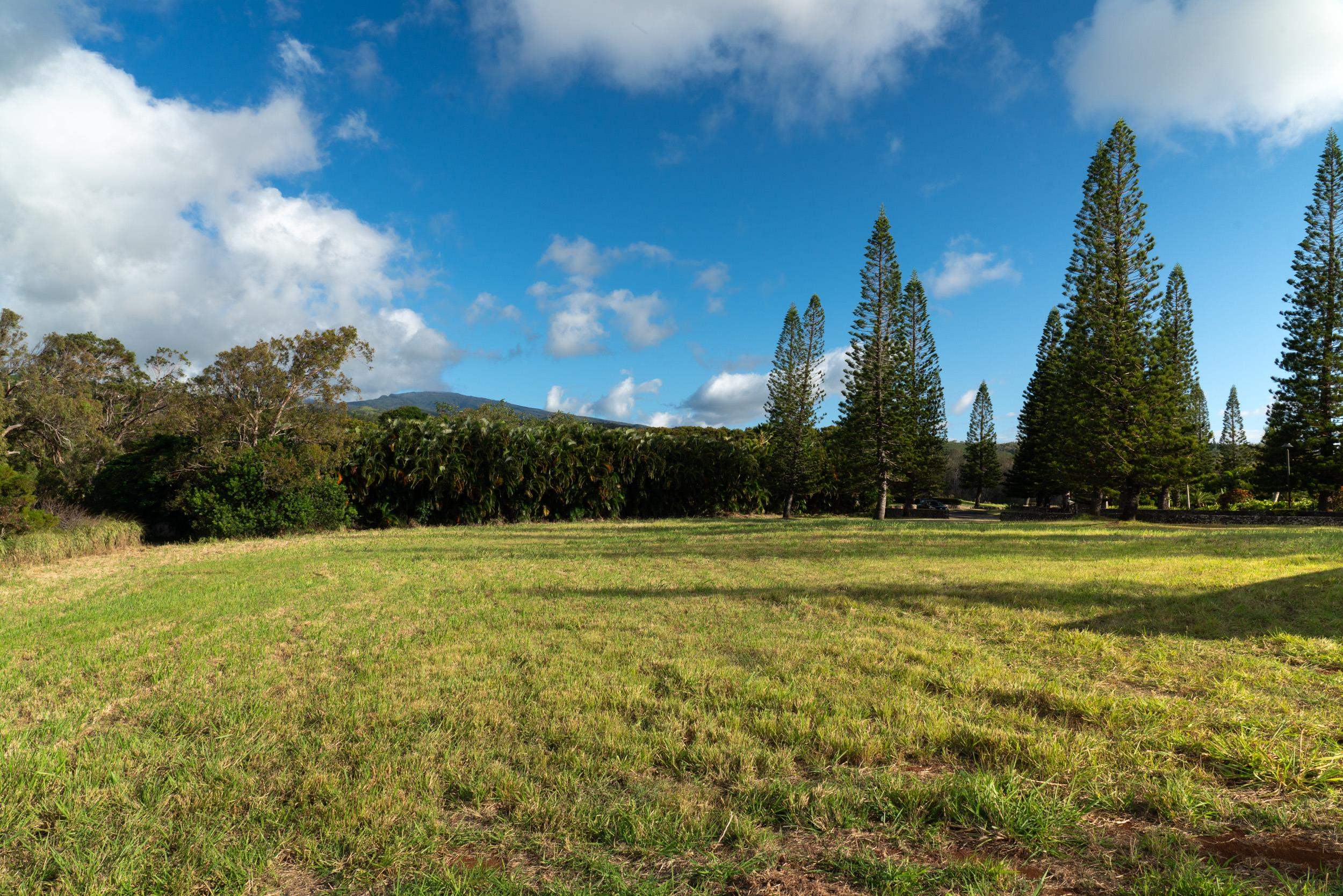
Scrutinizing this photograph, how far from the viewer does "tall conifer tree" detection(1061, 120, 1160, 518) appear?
17.6 m

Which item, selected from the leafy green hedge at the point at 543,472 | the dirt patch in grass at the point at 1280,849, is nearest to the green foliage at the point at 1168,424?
the leafy green hedge at the point at 543,472

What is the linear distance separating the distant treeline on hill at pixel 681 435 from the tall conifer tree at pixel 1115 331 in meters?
0.05

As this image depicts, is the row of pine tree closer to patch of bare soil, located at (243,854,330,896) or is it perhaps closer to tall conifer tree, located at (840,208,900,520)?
tall conifer tree, located at (840,208,900,520)

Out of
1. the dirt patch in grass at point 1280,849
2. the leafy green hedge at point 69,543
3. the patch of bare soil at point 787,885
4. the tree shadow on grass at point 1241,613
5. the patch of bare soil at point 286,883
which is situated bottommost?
the leafy green hedge at point 69,543

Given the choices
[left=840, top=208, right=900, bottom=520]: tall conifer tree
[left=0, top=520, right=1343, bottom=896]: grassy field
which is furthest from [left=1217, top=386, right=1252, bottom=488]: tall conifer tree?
[left=0, top=520, right=1343, bottom=896]: grassy field

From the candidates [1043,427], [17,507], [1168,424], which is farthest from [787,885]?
[1043,427]

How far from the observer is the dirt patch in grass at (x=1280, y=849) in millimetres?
1681

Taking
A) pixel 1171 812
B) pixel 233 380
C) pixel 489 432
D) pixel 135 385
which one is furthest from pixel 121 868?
pixel 135 385

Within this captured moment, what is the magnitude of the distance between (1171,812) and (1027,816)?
492 millimetres

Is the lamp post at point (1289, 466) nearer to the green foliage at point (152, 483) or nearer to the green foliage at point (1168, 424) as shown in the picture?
the green foliage at point (1168, 424)

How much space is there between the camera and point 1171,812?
1.93 meters

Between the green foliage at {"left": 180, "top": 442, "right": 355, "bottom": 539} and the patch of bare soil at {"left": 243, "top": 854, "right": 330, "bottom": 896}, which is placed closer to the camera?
the patch of bare soil at {"left": 243, "top": 854, "right": 330, "bottom": 896}

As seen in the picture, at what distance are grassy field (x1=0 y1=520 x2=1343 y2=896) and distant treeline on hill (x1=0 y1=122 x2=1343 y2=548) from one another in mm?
7593

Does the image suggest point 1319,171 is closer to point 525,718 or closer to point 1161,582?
point 1161,582
